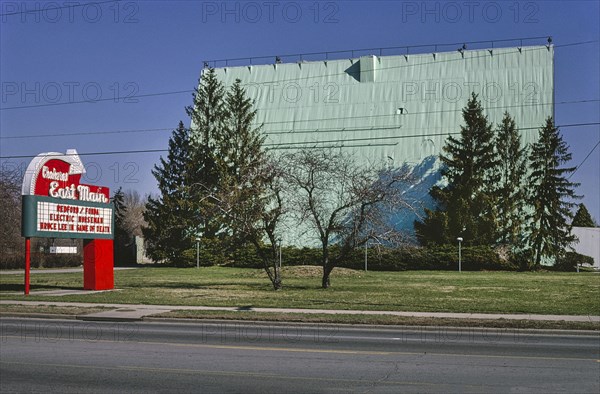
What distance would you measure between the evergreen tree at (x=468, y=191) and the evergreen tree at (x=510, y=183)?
74cm

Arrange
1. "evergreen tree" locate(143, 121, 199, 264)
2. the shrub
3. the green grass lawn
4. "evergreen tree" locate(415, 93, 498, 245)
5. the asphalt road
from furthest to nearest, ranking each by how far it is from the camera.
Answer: "evergreen tree" locate(143, 121, 199, 264) → the shrub → "evergreen tree" locate(415, 93, 498, 245) → the green grass lawn → the asphalt road

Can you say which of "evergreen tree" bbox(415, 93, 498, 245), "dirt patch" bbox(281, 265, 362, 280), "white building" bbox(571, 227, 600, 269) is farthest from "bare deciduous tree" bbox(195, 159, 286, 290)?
"white building" bbox(571, 227, 600, 269)

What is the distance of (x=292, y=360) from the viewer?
479 inches

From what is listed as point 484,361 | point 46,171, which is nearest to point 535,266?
point 46,171

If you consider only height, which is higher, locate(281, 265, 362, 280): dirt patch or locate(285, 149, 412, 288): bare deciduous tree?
locate(285, 149, 412, 288): bare deciduous tree

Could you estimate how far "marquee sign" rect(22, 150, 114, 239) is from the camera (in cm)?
2855

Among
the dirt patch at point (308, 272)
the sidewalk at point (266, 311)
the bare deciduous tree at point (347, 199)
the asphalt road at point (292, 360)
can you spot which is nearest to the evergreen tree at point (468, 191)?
the dirt patch at point (308, 272)

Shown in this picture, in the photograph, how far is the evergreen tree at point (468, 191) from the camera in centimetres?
5419

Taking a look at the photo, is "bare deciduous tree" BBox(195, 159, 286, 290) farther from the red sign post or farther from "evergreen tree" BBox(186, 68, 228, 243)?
"evergreen tree" BBox(186, 68, 228, 243)

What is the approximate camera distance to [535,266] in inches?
2089

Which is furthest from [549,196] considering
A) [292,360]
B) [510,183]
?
[292,360]

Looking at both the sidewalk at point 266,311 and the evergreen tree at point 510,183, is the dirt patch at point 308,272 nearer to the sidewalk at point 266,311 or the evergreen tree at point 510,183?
the evergreen tree at point 510,183

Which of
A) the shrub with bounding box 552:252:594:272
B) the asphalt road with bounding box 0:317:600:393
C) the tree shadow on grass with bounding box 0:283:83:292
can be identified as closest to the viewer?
the asphalt road with bounding box 0:317:600:393

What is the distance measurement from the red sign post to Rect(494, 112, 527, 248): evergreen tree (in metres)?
33.7
